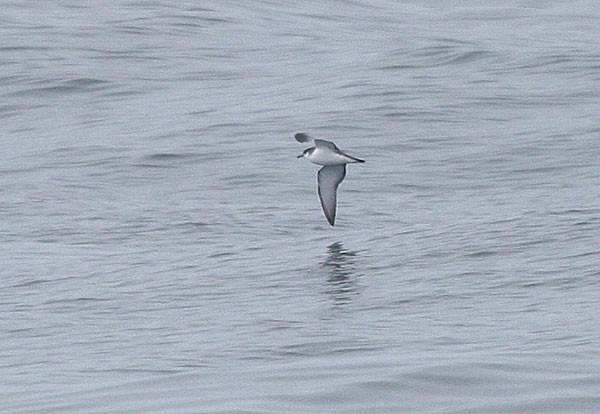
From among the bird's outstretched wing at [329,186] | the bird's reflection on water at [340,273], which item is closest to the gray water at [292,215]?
the bird's reflection on water at [340,273]

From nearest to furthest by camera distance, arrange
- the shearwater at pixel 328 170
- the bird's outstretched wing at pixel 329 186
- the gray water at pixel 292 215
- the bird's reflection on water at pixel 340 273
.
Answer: the gray water at pixel 292 215
the bird's reflection on water at pixel 340 273
the shearwater at pixel 328 170
the bird's outstretched wing at pixel 329 186

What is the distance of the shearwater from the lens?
57.6 feet

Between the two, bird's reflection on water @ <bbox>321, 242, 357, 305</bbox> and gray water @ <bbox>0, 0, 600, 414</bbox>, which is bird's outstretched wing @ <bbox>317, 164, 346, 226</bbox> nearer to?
gray water @ <bbox>0, 0, 600, 414</bbox>

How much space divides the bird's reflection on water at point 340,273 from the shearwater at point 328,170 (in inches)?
22.3

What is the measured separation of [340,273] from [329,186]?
2.65 meters

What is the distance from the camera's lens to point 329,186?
59.6 ft

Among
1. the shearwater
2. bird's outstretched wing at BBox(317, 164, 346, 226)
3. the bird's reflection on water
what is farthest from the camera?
bird's outstretched wing at BBox(317, 164, 346, 226)

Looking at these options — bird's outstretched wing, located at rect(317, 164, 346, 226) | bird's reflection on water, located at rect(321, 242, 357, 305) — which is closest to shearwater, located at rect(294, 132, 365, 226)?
bird's outstretched wing, located at rect(317, 164, 346, 226)

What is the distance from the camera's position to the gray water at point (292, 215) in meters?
10.2

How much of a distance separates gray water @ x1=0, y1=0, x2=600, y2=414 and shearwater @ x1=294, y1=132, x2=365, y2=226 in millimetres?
409

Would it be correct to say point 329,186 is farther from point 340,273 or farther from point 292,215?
point 340,273

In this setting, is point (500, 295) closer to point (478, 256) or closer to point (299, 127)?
point (478, 256)

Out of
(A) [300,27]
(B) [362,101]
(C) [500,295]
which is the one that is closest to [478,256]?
(C) [500,295]

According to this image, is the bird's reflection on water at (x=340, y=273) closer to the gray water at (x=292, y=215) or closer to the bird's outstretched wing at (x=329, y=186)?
the gray water at (x=292, y=215)
